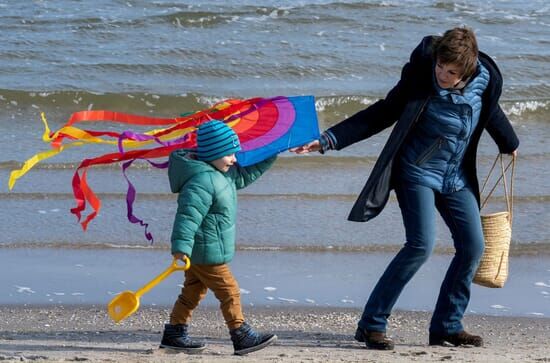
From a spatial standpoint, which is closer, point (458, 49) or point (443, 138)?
point (458, 49)

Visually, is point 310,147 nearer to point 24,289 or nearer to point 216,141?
point 216,141

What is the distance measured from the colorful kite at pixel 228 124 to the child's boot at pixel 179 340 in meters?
0.44

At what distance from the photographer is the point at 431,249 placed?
521 cm

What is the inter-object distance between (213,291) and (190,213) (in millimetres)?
464

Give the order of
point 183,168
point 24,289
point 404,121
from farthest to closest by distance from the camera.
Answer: point 24,289, point 404,121, point 183,168

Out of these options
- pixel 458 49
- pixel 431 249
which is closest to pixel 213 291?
pixel 431 249

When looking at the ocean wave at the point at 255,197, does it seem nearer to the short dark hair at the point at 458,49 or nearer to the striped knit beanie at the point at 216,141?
the striped knit beanie at the point at 216,141

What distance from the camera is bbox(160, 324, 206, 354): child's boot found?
17.3ft

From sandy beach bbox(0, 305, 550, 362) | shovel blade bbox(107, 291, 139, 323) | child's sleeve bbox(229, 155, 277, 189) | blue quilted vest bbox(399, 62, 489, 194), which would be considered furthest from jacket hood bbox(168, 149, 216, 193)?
blue quilted vest bbox(399, 62, 489, 194)

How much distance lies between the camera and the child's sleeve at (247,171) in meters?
5.11

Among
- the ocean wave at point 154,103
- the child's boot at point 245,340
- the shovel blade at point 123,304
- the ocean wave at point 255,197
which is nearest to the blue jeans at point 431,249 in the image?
the child's boot at point 245,340

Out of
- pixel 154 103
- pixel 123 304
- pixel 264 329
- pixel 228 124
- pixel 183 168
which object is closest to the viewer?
pixel 123 304

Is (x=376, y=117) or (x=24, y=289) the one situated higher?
(x=376, y=117)

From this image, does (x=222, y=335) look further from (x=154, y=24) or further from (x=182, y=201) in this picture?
(x=154, y=24)
